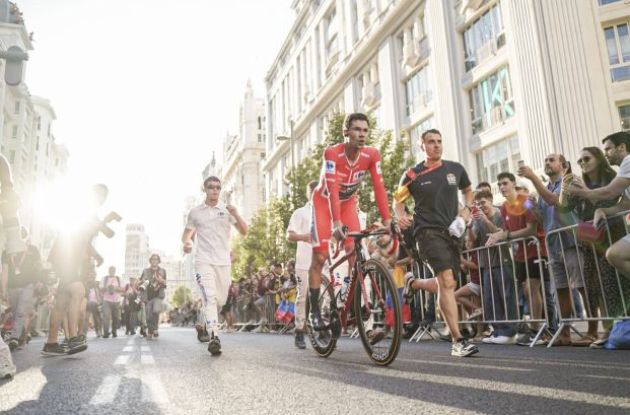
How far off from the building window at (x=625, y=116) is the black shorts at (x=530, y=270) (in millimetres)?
13900

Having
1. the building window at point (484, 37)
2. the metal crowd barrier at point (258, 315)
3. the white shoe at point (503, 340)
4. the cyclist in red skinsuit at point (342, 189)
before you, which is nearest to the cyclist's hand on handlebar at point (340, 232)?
the cyclist in red skinsuit at point (342, 189)

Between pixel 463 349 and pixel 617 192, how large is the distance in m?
2.28

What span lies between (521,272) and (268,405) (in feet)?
19.3

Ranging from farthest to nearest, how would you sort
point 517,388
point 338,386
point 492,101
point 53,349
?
point 492,101
point 53,349
point 338,386
point 517,388

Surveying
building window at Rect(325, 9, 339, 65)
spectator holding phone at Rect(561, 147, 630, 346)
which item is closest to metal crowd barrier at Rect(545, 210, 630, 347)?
spectator holding phone at Rect(561, 147, 630, 346)

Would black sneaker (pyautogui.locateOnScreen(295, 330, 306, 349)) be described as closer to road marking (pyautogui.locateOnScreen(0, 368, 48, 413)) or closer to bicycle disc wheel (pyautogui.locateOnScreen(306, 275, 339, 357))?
bicycle disc wheel (pyautogui.locateOnScreen(306, 275, 339, 357))

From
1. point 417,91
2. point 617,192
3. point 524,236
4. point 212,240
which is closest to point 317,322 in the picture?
point 212,240

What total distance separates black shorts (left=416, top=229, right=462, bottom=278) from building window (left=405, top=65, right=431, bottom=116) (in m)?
23.4

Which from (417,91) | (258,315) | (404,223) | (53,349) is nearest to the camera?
(404,223)

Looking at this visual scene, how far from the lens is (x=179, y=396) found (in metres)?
3.44

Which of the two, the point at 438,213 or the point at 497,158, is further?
the point at 497,158

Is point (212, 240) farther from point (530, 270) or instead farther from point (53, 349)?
point (530, 270)

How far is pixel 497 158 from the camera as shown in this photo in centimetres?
2330

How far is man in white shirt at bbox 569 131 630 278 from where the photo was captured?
5473 mm
